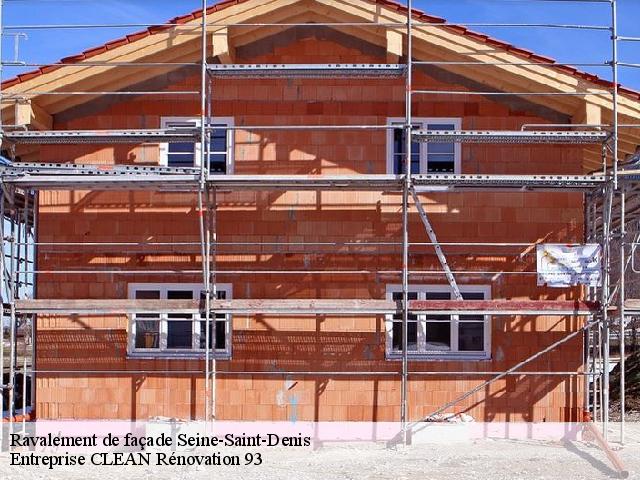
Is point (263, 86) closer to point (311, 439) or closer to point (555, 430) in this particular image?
point (311, 439)

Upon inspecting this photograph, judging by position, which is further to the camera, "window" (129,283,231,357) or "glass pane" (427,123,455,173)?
"glass pane" (427,123,455,173)

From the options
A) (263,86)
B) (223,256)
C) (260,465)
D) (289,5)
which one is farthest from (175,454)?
(289,5)

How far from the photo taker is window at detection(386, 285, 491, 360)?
1420cm

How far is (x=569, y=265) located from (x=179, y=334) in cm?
588

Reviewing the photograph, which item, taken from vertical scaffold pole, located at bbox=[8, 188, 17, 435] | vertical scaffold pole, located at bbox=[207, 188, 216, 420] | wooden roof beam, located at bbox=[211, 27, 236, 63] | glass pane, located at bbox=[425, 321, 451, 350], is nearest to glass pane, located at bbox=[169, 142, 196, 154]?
vertical scaffold pole, located at bbox=[207, 188, 216, 420]

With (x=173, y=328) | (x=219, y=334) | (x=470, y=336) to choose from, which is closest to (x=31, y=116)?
(x=173, y=328)

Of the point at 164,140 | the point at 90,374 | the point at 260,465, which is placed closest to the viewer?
the point at 260,465

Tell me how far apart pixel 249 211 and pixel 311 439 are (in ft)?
11.6

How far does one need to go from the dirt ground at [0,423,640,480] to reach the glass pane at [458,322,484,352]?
4.70 feet

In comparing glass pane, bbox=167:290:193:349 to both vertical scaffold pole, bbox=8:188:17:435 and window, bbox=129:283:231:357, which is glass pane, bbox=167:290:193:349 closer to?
window, bbox=129:283:231:357

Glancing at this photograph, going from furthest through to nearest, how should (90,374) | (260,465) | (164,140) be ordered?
1. (90,374)
2. (164,140)
3. (260,465)

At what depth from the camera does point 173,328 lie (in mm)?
14438

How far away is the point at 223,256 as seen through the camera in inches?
562

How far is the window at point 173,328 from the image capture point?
14273 millimetres
